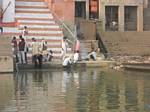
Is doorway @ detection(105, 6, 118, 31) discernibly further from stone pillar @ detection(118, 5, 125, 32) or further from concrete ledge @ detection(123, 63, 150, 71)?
concrete ledge @ detection(123, 63, 150, 71)

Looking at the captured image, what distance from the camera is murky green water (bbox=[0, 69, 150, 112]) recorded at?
540 inches

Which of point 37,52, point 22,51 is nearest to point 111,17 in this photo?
point 37,52

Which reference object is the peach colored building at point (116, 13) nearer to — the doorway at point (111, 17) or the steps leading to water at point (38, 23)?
the doorway at point (111, 17)

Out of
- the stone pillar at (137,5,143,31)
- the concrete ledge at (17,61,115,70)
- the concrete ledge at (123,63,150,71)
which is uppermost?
the stone pillar at (137,5,143,31)

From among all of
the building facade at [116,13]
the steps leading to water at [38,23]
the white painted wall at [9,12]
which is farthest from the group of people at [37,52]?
the building facade at [116,13]

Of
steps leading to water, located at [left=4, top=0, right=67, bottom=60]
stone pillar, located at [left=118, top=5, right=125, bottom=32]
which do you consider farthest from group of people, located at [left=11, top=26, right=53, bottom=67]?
stone pillar, located at [left=118, top=5, right=125, bottom=32]

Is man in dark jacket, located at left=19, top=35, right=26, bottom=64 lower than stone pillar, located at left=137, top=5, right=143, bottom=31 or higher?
lower

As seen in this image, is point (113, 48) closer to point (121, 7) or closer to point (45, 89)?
point (121, 7)

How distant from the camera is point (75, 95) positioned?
54.5 ft

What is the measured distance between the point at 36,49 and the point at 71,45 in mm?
4506

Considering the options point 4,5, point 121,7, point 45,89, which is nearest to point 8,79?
point 45,89

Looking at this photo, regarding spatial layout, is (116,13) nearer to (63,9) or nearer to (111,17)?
(111,17)

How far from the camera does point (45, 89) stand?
18.6m

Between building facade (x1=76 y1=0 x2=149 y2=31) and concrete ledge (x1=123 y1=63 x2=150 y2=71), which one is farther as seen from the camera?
building facade (x1=76 y1=0 x2=149 y2=31)
